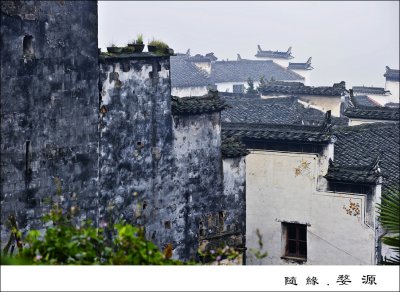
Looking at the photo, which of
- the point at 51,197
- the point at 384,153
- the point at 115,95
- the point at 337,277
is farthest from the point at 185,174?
the point at 337,277

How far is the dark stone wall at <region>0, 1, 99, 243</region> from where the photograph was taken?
48.4ft

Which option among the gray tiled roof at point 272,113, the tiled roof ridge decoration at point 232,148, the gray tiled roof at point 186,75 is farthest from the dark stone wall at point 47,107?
the gray tiled roof at point 186,75

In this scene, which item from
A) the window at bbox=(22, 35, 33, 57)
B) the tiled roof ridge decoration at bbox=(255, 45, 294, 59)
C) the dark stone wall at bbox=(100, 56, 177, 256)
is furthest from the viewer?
the tiled roof ridge decoration at bbox=(255, 45, 294, 59)

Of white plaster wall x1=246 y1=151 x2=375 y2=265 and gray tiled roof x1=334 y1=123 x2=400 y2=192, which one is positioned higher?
gray tiled roof x1=334 y1=123 x2=400 y2=192

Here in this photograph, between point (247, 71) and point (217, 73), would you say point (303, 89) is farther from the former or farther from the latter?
point (247, 71)

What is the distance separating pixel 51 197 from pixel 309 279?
27.0 feet

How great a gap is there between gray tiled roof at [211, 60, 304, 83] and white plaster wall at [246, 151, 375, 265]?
1826 inches

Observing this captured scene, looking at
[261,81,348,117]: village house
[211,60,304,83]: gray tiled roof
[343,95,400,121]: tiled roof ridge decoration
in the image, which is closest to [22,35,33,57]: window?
[343,95,400,121]: tiled roof ridge decoration

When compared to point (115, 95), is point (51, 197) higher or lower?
lower

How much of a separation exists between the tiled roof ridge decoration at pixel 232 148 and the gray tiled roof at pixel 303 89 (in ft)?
78.4

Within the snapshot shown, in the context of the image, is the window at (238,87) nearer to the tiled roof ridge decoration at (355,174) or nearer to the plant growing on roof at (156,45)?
the tiled roof ridge decoration at (355,174)

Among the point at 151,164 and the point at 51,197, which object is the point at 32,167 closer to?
the point at 51,197

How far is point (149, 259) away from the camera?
29.2ft

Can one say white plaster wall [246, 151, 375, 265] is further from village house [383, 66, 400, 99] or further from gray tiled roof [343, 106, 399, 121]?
village house [383, 66, 400, 99]
